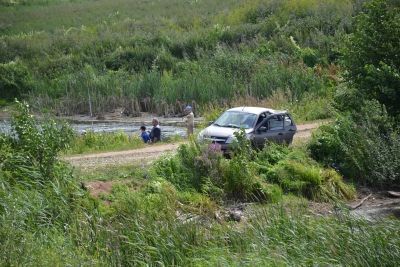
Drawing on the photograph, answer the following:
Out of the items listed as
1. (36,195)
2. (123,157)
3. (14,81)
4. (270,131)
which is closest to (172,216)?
(36,195)

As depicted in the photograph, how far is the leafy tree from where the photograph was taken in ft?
95.1

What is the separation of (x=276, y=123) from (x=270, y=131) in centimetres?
48

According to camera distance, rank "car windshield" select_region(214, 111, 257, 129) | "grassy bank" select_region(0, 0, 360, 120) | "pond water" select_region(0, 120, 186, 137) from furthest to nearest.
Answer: "grassy bank" select_region(0, 0, 360, 120) < "pond water" select_region(0, 120, 186, 137) < "car windshield" select_region(214, 111, 257, 129)

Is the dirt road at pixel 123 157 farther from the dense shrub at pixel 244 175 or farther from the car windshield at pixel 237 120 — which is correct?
the car windshield at pixel 237 120

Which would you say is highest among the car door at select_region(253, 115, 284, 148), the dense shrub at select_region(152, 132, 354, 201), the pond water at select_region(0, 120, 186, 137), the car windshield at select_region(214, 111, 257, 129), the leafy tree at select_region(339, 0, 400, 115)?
the leafy tree at select_region(339, 0, 400, 115)

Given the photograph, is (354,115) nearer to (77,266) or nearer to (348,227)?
(348,227)

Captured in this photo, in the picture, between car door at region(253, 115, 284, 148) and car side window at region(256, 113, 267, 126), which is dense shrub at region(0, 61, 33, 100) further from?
car side window at region(256, 113, 267, 126)

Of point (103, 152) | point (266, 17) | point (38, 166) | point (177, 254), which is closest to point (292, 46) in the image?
point (266, 17)

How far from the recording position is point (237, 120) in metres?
26.7

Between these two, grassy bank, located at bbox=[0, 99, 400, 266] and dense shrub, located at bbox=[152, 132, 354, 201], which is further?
dense shrub, located at bbox=[152, 132, 354, 201]

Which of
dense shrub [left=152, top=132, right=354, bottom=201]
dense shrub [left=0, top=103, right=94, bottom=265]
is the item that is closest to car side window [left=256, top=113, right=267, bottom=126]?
dense shrub [left=152, top=132, right=354, bottom=201]

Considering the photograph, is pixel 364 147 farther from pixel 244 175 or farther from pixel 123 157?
pixel 123 157

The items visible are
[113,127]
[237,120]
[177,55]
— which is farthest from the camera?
[177,55]

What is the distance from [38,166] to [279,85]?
23.5 m
